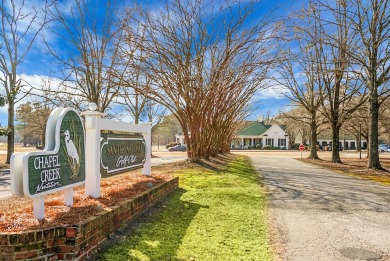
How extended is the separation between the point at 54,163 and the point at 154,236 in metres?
1.82

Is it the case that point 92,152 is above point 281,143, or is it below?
above

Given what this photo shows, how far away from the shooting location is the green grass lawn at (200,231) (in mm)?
4281

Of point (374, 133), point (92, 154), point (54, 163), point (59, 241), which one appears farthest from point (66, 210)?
point (374, 133)

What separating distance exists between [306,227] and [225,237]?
1.68m

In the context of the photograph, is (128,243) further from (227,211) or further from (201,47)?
(201,47)

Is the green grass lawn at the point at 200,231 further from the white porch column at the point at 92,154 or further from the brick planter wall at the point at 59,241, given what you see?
the white porch column at the point at 92,154

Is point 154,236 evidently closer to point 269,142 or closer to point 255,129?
point 269,142

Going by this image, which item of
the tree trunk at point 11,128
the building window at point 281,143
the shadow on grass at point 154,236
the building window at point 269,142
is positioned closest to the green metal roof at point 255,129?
the building window at point 269,142

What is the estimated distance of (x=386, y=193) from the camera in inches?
383

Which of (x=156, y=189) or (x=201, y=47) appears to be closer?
(x=156, y=189)

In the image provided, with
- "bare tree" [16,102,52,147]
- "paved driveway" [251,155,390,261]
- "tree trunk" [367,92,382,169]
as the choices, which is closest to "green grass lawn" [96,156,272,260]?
"paved driveway" [251,155,390,261]

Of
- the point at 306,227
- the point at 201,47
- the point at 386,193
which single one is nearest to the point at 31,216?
the point at 306,227

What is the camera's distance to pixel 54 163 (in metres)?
4.38

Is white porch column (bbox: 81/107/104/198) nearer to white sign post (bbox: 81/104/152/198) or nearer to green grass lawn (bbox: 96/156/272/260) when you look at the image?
Answer: white sign post (bbox: 81/104/152/198)
